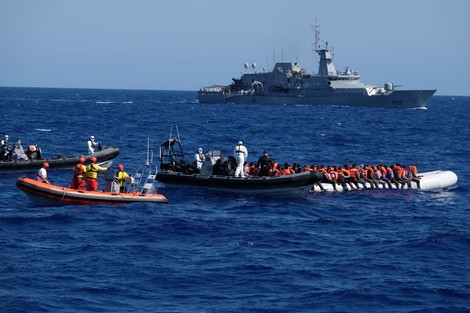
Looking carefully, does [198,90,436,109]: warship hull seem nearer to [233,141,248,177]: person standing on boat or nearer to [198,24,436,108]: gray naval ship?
[198,24,436,108]: gray naval ship

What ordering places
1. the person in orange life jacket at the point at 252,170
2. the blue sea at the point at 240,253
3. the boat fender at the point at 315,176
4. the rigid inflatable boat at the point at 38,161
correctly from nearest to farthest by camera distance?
the blue sea at the point at 240,253 → the boat fender at the point at 315,176 → the person in orange life jacket at the point at 252,170 → the rigid inflatable boat at the point at 38,161

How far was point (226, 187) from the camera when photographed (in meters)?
31.7

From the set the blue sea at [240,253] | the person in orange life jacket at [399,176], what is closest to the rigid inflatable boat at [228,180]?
the blue sea at [240,253]

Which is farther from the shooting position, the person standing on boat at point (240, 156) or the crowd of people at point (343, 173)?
the crowd of people at point (343, 173)

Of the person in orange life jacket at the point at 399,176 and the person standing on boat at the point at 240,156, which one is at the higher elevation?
the person standing on boat at the point at 240,156

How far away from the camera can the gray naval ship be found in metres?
126

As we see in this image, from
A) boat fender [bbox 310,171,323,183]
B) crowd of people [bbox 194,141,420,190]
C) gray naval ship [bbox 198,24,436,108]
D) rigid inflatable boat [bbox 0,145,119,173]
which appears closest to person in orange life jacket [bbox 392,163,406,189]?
crowd of people [bbox 194,141,420,190]

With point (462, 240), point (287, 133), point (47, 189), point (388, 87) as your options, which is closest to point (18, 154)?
point (47, 189)

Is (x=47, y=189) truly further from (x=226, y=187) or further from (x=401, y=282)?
(x=401, y=282)

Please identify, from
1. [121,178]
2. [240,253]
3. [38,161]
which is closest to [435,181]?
[121,178]

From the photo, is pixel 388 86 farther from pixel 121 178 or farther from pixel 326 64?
pixel 121 178

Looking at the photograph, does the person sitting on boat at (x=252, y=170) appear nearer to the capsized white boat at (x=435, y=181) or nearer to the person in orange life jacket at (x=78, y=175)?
the capsized white boat at (x=435, y=181)

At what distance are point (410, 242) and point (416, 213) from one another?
583 cm

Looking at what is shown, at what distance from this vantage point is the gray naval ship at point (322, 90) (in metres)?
126
